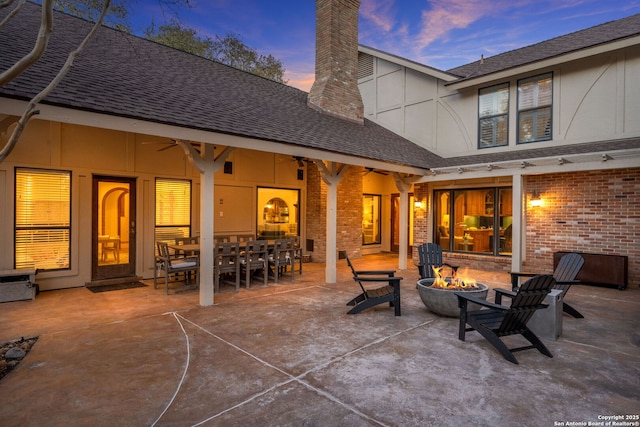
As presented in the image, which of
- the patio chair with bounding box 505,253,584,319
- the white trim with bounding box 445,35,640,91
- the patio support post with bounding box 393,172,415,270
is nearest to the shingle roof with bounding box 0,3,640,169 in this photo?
the white trim with bounding box 445,35,640,91

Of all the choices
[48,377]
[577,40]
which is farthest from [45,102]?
[577,40]

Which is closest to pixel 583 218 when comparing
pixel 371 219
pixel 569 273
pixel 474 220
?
pixel 474 220

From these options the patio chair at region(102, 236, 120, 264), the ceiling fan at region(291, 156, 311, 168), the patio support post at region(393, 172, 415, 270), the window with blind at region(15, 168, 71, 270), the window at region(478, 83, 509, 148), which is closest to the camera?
the window with blind at region(15, 168, 71, 270)

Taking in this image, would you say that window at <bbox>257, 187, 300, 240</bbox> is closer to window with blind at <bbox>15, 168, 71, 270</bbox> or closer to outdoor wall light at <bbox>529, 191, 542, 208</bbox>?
window with blind at <bbox>15, 168, 71, 270</bbox>

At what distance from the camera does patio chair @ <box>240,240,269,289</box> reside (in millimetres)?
7230

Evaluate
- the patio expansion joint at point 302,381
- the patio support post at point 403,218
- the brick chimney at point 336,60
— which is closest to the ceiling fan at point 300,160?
the brick chimney at point 336,60

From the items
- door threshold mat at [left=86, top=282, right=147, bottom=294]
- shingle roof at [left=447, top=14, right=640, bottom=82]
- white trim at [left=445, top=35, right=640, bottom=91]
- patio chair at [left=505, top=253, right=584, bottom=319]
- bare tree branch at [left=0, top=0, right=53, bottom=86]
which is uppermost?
shingle roof at [left=447, top=14, right=640, bottom=82]

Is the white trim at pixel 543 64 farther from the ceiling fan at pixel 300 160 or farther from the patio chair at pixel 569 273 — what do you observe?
the patio chair at pixel 569 273

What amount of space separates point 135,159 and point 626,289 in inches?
435

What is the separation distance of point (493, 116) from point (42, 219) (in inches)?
434

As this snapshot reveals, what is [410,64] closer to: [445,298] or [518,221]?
[518,221]

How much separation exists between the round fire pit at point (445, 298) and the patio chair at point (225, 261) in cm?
359

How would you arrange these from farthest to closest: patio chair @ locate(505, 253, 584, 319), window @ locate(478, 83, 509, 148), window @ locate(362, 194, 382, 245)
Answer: window @ locate(362, 194, 382, 245) < window @ locate(478, 83, 509, 148) < patio chair @ locate(505, 253, 584, 319)

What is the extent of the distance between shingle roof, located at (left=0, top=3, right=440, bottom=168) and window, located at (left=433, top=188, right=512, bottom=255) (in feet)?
4.90
